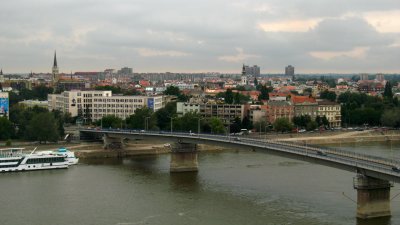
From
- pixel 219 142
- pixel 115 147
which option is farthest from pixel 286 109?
pixel 219 142

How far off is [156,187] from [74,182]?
12.8 ft

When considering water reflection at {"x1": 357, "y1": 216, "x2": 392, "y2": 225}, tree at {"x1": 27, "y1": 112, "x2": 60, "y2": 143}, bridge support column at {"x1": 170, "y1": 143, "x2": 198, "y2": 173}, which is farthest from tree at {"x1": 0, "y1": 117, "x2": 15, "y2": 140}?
water reflection at {"x1": 357, "y1": 216, "x2": 392, "y2": 225}

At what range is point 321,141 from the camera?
168ft

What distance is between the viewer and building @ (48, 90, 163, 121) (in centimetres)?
6025

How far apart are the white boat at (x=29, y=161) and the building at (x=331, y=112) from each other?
32240 mm

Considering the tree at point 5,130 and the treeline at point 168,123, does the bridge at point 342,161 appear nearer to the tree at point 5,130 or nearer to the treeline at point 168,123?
the treeline at point 168,123

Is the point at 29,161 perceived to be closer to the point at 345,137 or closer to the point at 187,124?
the point at 187,124

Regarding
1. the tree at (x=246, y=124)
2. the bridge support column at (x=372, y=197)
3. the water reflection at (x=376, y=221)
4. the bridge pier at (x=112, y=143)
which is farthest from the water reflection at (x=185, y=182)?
the tree at (x=246, y=124)

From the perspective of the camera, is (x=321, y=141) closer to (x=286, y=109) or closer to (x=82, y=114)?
(x=286, y=109)

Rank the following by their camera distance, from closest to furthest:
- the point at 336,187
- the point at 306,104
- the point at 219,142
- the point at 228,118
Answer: the point at 336,187 → the point at 219,142 → the point at 228,118 → the point at 306,104

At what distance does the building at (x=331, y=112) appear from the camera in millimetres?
61875

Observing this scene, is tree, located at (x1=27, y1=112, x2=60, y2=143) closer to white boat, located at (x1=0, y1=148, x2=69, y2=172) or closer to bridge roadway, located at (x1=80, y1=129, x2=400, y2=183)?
white boat, located at (x1=0, y1=148, x2=69, y2=172)

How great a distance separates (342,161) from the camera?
24.0 metres

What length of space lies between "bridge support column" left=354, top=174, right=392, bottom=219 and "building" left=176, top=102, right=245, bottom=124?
3267 centimetres
